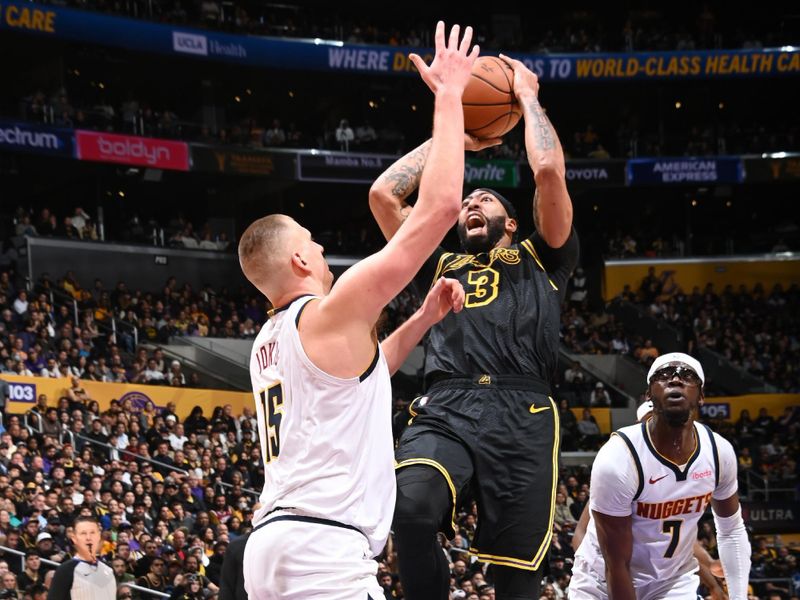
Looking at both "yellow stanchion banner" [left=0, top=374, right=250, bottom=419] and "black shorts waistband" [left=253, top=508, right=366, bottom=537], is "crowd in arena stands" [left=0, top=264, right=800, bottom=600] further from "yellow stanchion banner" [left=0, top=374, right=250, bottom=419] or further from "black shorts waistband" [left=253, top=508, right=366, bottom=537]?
"black shorts waistband" [left=253, top=508, right=366, bottom=537]

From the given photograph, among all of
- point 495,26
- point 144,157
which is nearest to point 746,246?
point 495,26

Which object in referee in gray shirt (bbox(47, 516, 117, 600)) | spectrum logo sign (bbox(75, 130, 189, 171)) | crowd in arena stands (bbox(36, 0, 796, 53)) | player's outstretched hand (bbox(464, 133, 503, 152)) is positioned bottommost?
referee in gray shirt (bbox(47, 516, 117, 600))

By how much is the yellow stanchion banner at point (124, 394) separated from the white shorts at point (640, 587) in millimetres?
14178

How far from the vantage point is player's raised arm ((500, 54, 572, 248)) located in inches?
210

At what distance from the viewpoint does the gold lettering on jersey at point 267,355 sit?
3949 millimetres

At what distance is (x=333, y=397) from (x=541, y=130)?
2.17 metres

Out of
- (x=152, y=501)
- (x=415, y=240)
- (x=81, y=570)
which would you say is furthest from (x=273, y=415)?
(x=152, y=501)

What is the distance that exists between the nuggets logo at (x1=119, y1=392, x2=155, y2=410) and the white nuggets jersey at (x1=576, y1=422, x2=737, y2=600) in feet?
54.1

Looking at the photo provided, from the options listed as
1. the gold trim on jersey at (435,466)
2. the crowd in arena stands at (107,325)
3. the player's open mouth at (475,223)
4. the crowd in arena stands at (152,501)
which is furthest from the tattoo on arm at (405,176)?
the crowd in arena stands at (107,325)

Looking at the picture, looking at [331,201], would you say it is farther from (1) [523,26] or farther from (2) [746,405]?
(2) [746,405]

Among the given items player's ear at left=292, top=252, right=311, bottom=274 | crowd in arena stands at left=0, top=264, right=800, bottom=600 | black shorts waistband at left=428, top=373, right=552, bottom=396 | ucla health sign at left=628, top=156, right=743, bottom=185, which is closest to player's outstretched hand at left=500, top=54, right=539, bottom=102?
black shorts waistband at left=428, top=373, right=552, bottom=396

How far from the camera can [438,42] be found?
3990 millimetres

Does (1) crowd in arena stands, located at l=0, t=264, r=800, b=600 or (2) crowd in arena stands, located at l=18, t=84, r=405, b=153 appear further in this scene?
(2) crowd in arena stands, located at l=18, t=84, r=405, b=153

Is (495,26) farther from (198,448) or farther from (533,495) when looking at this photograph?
(533,495)
